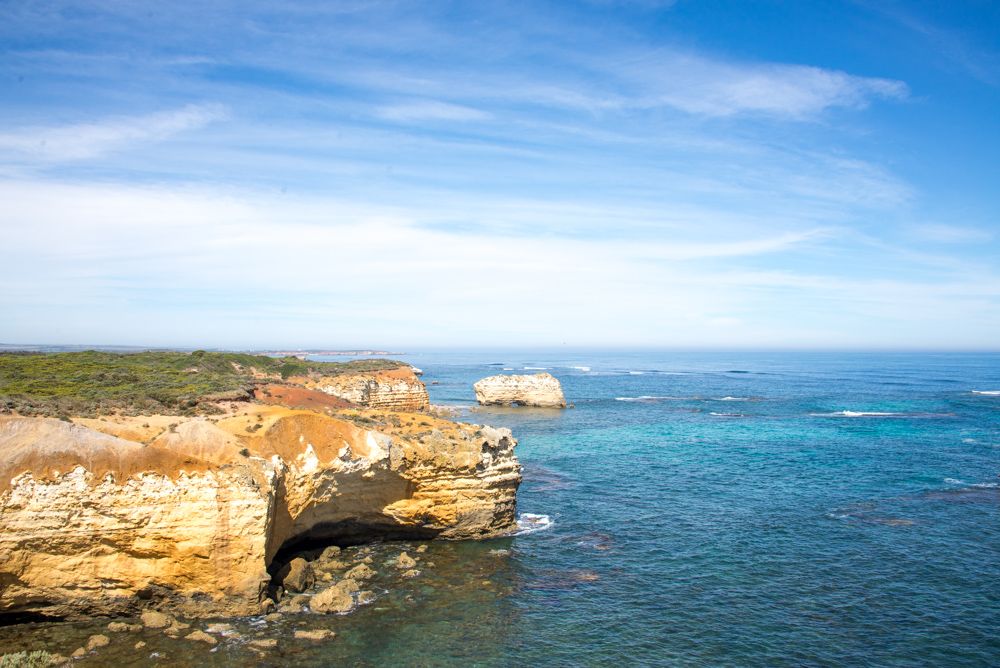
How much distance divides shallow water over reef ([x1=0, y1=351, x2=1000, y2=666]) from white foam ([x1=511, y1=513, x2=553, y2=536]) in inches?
18.2

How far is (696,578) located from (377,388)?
4624 cm

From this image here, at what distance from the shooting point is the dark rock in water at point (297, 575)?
24719 millimetres

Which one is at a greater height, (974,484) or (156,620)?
(974,484)

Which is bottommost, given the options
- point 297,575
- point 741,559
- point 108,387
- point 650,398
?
point 741,559

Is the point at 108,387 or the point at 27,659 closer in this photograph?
the point at 27,659

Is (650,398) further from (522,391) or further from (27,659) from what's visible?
(27,659)

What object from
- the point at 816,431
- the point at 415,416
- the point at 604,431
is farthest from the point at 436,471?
the point at 816,431

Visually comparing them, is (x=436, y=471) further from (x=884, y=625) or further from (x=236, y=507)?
(x=884, y=625)

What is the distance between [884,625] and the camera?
22578 mm

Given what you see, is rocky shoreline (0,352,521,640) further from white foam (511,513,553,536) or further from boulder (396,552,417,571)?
white foam (511,513,553,536)

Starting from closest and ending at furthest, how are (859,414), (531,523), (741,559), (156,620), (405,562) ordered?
1. (156,620)
2. (405,562)
3. (741,559)
4. (531,523)
5. (859,414)

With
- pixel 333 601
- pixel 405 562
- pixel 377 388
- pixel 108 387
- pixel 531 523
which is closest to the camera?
pixel 333 601

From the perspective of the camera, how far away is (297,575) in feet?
81.8

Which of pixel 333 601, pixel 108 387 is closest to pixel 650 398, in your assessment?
pixel 108 387
